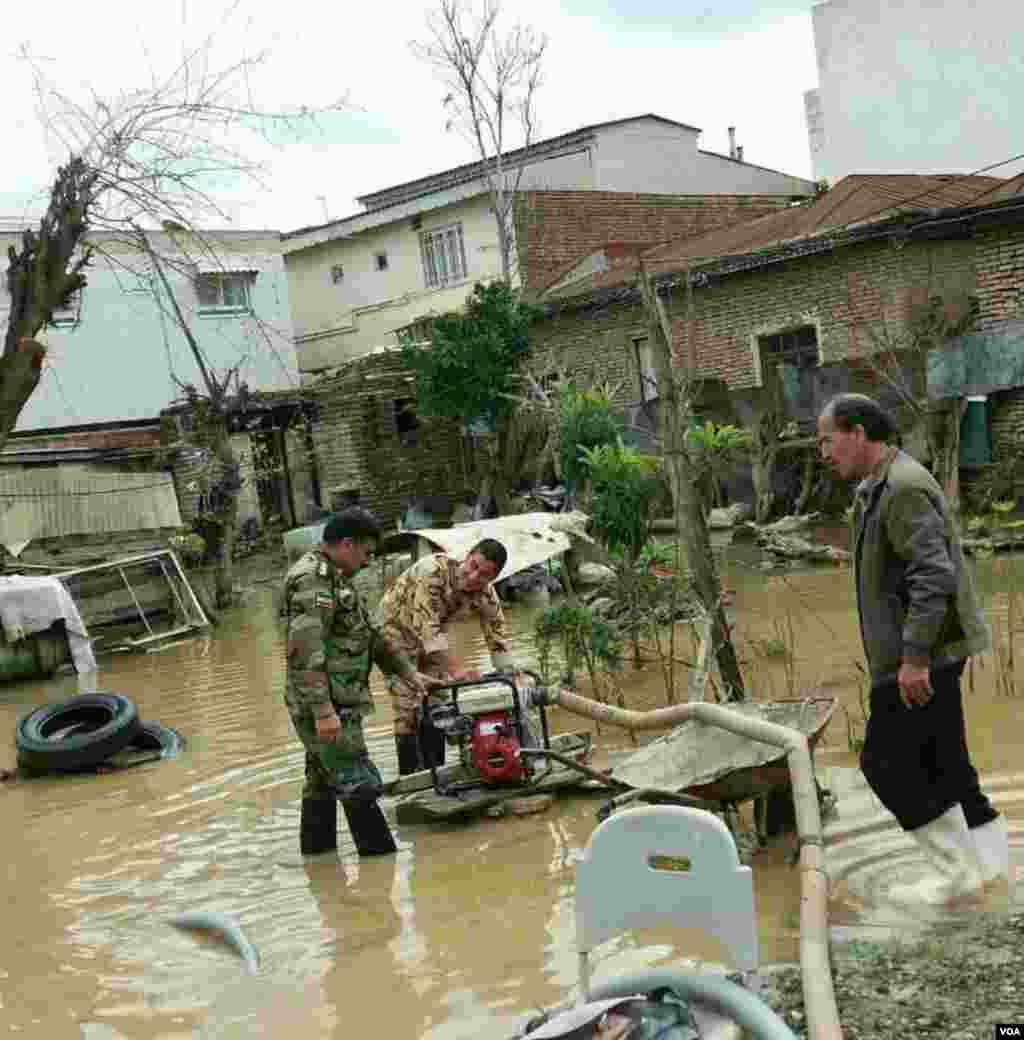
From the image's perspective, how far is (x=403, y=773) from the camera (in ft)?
26.1

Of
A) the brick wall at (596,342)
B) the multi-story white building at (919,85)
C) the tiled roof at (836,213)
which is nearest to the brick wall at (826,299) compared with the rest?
the tiled roof at (836,213)

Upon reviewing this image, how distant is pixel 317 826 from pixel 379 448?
2309 cm

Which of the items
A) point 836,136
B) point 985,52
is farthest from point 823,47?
point 985,52

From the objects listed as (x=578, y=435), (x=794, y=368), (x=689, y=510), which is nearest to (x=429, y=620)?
(x=689, y=510)

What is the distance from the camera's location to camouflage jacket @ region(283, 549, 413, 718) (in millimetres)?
6320

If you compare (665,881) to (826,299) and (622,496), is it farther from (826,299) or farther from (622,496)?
(826,299)

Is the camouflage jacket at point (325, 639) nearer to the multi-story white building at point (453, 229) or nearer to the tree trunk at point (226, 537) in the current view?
the tree trunk at point (226, 537)

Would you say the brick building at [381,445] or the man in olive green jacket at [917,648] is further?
the brick building at [381,445]

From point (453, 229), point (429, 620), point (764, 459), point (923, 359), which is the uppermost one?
point (453, 229)

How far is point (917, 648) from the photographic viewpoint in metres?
4.73

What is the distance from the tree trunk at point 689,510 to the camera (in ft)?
27.2

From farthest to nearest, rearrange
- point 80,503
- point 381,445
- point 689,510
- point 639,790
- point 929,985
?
point 381,445 < point 80,503 < point 689,510 < point 639,790 < point 929,985

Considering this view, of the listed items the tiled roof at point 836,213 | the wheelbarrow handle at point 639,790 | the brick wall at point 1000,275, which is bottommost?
the wheelbarrow handle at point 639,790

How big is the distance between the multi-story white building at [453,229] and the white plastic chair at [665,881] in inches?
1093
